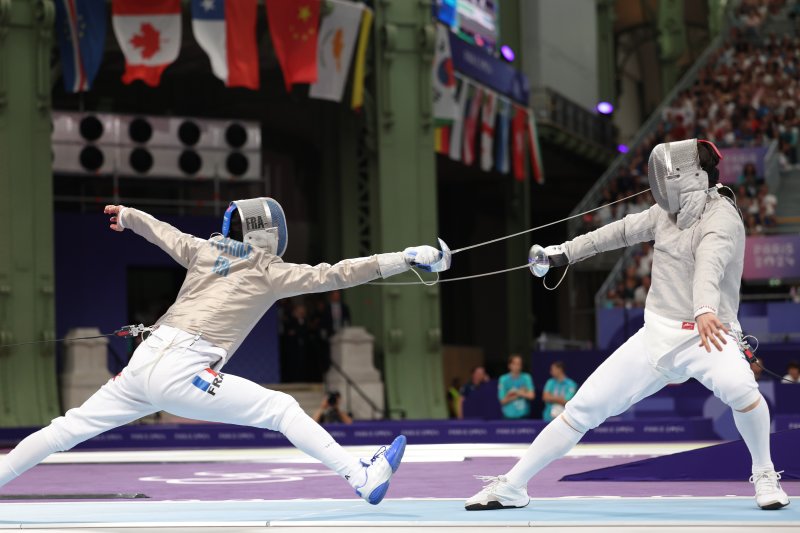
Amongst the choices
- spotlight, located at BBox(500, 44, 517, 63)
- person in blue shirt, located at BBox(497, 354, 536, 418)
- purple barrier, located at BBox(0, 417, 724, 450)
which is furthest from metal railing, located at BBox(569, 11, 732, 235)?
purple barrier, located at BBox(0, 417, 724, 450)

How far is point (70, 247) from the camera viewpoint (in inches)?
927

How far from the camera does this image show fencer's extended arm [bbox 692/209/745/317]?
672 centimetres

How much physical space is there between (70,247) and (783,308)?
12192 millimetres

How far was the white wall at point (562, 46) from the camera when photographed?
3344cm

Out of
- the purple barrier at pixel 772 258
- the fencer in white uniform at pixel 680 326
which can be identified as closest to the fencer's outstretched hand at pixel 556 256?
the fencer in white uniform at pixel 680 326

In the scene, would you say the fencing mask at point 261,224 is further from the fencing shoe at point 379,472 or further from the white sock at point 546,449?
the white sock at point 546,449

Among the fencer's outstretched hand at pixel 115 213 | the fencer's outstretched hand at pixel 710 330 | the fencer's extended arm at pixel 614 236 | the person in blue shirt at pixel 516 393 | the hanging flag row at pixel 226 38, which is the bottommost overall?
the person in blue shirt at pixel 516 393

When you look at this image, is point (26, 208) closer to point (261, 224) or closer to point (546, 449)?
point (261, 224)

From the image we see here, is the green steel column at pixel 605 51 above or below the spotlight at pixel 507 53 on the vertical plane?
above

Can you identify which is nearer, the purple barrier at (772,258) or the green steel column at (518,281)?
the purple barrier at (772,258)

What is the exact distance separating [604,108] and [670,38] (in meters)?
2.63

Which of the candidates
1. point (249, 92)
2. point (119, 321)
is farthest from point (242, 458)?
point (249, 92)

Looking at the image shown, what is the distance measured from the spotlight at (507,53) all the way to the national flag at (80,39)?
45.0 ft

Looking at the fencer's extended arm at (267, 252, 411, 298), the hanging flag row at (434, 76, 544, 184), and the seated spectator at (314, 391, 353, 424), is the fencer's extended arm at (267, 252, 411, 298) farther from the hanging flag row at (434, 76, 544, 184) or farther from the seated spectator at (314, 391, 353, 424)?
the hanging flag row at (434, 76, 544, 184)
